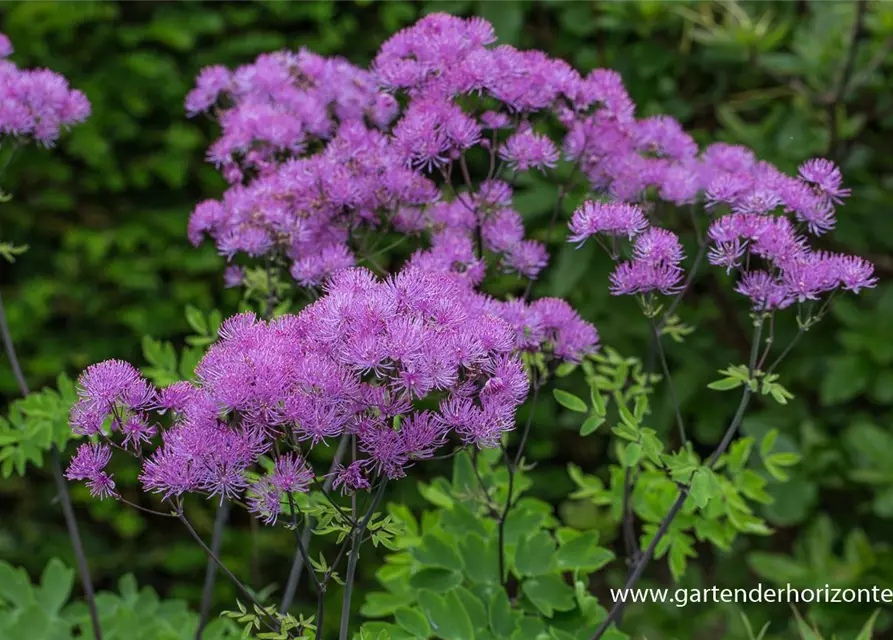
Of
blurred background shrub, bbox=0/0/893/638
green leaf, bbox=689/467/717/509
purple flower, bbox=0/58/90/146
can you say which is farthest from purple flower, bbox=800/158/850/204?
purple flower, bbox=0/58/90/146

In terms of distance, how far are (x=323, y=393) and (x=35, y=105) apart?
1.12 m

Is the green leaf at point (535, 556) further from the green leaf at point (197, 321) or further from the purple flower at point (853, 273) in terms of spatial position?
the green leaf at point (197, 321)

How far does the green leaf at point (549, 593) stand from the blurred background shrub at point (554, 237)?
42.2 inches

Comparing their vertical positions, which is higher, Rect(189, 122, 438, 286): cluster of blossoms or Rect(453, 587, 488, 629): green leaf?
Rect(189, 122, 438, 286): cluster of blossoms

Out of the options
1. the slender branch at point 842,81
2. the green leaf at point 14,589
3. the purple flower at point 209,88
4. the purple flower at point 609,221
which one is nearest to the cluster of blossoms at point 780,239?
the purple flower at point 609,221

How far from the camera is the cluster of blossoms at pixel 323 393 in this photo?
1.13 meters

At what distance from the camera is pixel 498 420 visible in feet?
3.91

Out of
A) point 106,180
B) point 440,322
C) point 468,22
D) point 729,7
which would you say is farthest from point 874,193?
point 106,180

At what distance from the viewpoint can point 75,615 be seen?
2.17 metres

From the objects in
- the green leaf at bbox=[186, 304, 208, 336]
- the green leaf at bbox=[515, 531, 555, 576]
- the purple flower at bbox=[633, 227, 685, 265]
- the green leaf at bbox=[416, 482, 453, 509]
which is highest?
the purple flower at bbox=[633, 227, 685, 265]

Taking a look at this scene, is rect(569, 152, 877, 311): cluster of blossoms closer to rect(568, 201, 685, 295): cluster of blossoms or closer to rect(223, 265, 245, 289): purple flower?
rect(568, 201, 685, 295): cluster of blossoms

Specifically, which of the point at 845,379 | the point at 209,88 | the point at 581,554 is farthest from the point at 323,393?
the point at 845,379

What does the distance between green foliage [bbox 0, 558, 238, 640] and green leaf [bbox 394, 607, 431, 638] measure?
543 millimetres

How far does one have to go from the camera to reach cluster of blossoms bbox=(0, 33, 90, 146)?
1.83 m
